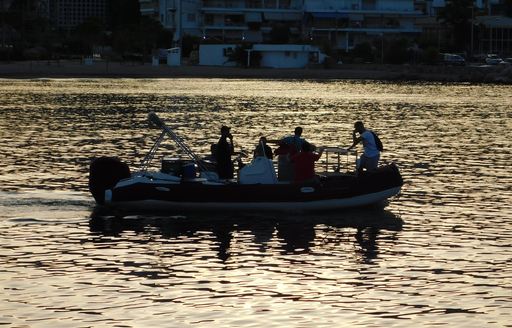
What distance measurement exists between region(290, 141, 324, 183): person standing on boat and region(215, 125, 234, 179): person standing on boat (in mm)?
1892

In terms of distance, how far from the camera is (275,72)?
154875 mm

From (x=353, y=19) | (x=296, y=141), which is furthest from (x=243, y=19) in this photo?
(x=296, y=141)

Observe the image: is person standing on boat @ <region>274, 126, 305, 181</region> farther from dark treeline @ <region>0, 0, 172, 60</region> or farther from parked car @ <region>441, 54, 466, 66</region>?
dark treeline @ <region>0, 0, 172, 60</region>

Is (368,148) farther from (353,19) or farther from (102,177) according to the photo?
(353,19)

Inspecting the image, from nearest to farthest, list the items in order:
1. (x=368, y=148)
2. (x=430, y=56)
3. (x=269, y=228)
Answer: (x=269, y=228) → (x=368, y=148) → (x=430, y=56)

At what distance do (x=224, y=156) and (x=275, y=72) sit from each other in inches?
4838

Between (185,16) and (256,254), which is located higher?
(185,16)

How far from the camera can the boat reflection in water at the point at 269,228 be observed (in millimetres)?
28359

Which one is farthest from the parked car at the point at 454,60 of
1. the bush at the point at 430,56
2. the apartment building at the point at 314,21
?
the apartment building at the point at 314,21

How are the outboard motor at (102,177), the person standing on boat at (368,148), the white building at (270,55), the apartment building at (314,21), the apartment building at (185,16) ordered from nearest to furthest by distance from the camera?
the outboard motor at (102,177) < the person standing on boat at (368,148) < the white building at (270,55) < the apartment building at (314,21) < the apartment building at (185,16)

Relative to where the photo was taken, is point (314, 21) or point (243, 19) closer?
point (314, 21)

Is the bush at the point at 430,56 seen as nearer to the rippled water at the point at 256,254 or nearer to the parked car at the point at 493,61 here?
the parked car at the point at 493,61

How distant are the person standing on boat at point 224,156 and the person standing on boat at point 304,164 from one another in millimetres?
1892

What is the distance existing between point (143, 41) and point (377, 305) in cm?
14667
